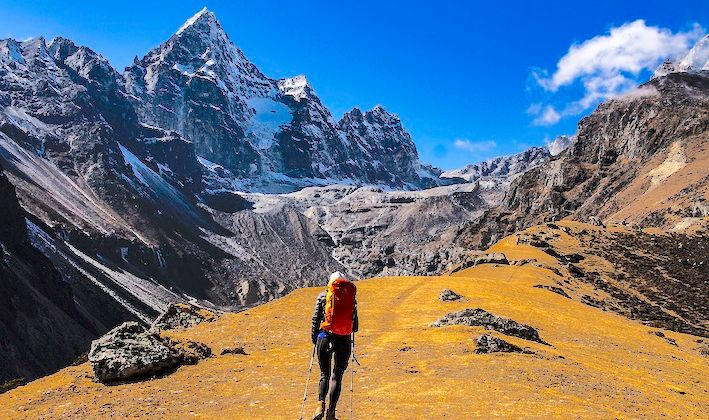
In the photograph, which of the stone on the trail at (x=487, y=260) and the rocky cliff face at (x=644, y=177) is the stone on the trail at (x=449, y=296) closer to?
the stone on the trail at (x=487, y=260)

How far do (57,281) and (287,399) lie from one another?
187 meters

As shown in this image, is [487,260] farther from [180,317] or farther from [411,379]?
[411,379]

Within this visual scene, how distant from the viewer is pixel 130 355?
22797 millimetres

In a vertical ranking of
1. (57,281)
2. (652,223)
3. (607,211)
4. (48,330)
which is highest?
(607,211)

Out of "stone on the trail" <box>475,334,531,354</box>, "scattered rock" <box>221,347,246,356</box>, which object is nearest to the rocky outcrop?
"scattered rock" <box>221,347,246,356</box>

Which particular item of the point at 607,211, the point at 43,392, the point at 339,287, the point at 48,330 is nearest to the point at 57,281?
the point at 48,330

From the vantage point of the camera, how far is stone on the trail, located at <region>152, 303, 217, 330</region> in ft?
118

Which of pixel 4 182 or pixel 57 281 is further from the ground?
pixel 4 182

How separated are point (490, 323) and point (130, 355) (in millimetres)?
16901

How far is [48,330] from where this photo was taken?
516 ft

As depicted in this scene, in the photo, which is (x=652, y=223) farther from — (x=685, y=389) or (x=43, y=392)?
(x=43, y=392)

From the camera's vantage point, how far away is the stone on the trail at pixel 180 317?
35844mm

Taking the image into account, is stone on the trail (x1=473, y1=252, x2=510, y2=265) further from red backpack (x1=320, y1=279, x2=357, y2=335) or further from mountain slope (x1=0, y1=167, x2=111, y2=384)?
mountain slope (x1=0, y1=167, x2=111, y2=384)

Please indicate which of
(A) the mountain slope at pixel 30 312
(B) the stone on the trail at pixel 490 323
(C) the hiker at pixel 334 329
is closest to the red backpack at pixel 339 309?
(C) the hiker at pixel 334 329
